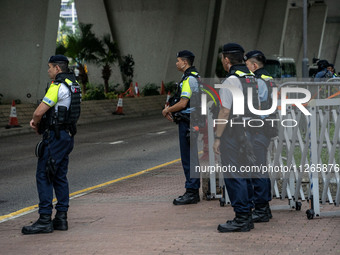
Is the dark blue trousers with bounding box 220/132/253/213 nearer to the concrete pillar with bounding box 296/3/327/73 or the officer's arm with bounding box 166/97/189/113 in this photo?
the officer's arm with bounding box 166/97/189/113

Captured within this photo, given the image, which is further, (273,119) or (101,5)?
(101,5)

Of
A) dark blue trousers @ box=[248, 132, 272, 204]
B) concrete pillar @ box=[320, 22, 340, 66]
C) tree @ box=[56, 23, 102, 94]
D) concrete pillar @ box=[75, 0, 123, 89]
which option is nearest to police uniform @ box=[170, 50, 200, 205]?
dark blue trousers @ box=[248, 132, 272, 204]

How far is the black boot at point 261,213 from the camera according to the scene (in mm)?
7934

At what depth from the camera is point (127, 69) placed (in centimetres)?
3700

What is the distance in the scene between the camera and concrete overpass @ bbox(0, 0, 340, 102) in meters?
26.2

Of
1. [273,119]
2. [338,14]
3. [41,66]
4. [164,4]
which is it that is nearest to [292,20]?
[338,14]

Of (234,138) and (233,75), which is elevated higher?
(233,75)

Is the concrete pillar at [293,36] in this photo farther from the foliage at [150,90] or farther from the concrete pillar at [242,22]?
the foliage at [150,90]

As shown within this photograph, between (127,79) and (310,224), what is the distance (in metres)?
30.3

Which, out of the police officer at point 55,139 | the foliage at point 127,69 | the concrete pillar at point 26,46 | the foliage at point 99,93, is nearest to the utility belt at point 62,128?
the police officer at point 55,139

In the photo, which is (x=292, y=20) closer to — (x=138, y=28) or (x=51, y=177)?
(x=138, y=28)

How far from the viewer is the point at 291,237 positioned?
6.94 meters

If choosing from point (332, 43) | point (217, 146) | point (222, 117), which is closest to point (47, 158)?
point (217, 146)

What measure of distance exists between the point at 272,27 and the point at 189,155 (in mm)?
47449
